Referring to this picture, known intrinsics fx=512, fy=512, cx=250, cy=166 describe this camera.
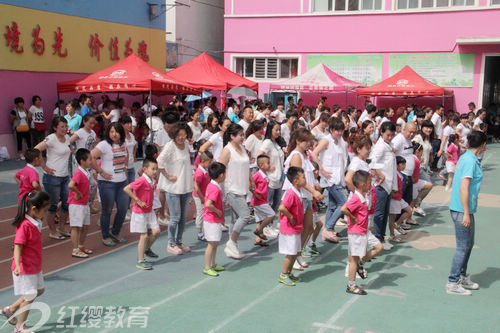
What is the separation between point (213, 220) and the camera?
6.22m

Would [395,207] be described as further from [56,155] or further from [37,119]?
[37,119]

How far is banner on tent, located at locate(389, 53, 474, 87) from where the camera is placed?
68.3 ft

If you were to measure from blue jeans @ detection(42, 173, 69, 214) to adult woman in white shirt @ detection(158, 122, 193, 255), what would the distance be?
1498 mm

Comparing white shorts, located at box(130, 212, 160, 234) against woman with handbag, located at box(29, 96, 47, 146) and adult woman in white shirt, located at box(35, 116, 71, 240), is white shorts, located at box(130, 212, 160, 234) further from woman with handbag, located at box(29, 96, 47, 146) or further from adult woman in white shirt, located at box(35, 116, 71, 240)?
woman with handbag, located at box(29, 96, 47, 146)

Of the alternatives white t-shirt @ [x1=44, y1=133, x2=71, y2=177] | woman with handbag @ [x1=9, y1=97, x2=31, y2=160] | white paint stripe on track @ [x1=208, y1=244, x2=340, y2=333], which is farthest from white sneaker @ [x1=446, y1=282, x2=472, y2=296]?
woman with handbag @ [x1=9, y1=97, x2=31, y2=160]

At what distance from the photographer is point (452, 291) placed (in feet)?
18.7

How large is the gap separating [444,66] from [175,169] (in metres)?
17.3

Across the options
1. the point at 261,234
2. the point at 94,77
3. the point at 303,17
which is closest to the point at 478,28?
the point at 303,17

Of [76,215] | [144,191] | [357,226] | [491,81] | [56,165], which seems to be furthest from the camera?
[491,81]

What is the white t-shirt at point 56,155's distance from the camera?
A: 7215 millimetres

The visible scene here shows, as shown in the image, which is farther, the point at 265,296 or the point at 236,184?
the point at 236,184

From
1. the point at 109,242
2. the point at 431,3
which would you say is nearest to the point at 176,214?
the point at 109,242

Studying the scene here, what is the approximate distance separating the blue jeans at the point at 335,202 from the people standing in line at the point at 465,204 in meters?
1.95

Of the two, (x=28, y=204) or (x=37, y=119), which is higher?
(x=37, y=119)
